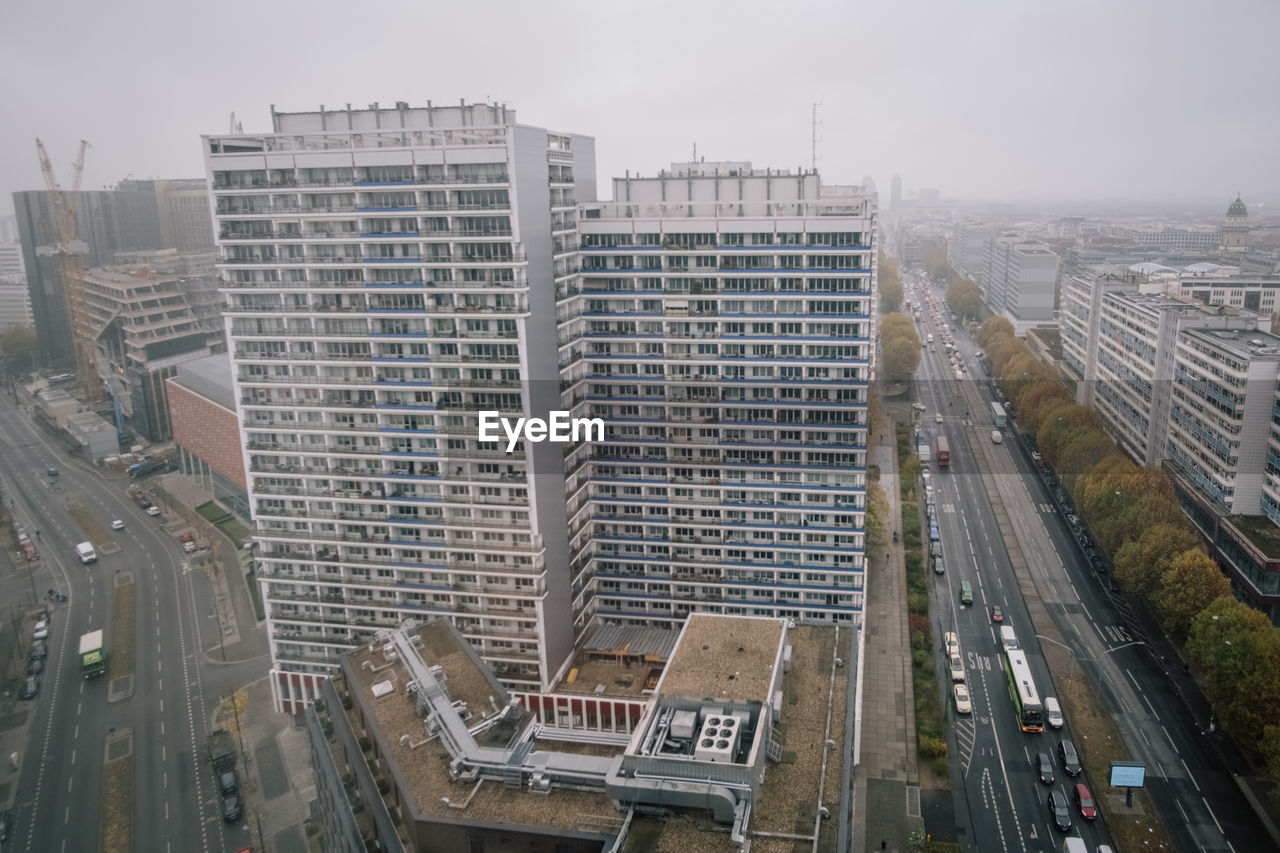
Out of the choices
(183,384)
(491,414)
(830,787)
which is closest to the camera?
(830,787)

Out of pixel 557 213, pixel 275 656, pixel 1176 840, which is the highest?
pixel 557 213

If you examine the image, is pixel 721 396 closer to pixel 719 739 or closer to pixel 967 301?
pixel 719 739

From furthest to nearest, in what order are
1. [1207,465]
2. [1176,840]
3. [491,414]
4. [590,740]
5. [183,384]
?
[183,384] < [1207,465] < [491,414] < [1176,840] < [590,740]

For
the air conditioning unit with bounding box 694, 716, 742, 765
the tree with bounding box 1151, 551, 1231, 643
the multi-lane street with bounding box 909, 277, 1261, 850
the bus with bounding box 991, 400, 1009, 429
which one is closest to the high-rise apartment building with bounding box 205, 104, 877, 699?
the multi-lane street with bounding box 909, 277, 1261, 850

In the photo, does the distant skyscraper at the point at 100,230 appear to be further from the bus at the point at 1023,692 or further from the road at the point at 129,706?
the bus at the point at 1023,692

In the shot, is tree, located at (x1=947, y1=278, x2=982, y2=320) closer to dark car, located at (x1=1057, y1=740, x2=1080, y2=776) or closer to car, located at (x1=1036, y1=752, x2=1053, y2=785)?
dark car, located at (x1=1057, y1=740, x2=1080, y2=776)

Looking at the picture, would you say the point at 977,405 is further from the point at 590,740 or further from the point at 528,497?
the point at 590,740

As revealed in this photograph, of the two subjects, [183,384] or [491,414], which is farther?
[183,384]

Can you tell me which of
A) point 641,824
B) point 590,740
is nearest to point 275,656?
point 590,740
